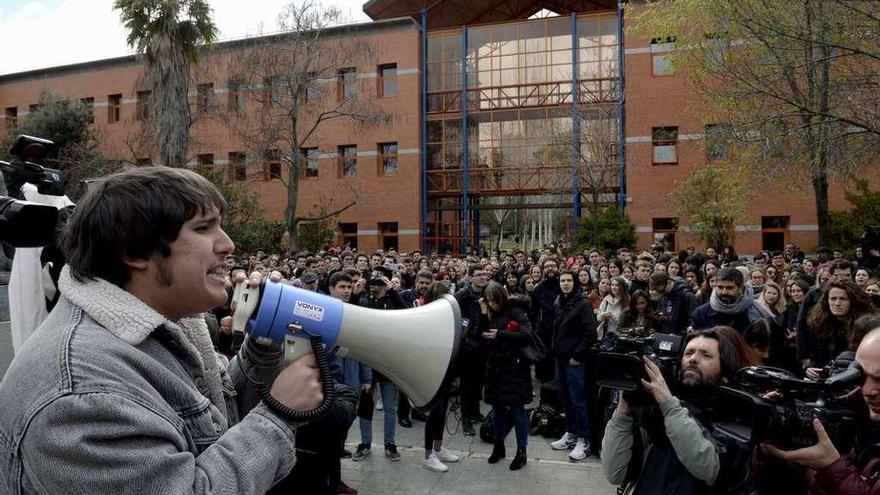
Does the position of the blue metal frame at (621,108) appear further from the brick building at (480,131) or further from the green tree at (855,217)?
the green tree at (855,217)

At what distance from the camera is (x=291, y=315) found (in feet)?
6.04

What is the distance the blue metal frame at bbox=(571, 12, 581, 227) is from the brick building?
7 centimetres

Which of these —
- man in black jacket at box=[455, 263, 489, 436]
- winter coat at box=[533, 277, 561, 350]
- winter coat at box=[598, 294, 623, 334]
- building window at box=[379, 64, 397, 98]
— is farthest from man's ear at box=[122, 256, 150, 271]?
building window at box=[379, 64, 397, 98]

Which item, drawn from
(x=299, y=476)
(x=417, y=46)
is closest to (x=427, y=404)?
(x=299, y=476)

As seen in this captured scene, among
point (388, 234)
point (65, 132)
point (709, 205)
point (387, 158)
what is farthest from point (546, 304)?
point (65, 132)

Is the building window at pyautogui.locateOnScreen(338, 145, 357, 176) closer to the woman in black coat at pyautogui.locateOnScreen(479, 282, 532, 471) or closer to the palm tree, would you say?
the palm tree

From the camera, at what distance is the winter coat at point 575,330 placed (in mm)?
6574

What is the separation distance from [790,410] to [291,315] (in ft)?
5.24

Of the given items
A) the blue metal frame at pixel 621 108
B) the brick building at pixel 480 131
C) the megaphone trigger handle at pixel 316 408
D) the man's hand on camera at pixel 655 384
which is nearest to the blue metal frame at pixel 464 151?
the brick building at pixel 480 131

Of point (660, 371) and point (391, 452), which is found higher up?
point (660, 371)

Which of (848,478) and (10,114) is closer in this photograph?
(848,478)

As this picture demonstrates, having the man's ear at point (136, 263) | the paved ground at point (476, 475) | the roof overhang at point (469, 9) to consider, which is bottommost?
the paved ground at point (476, 475)

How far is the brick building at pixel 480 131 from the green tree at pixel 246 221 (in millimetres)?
896

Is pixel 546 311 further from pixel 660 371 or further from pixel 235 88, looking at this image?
pixel 235 88
